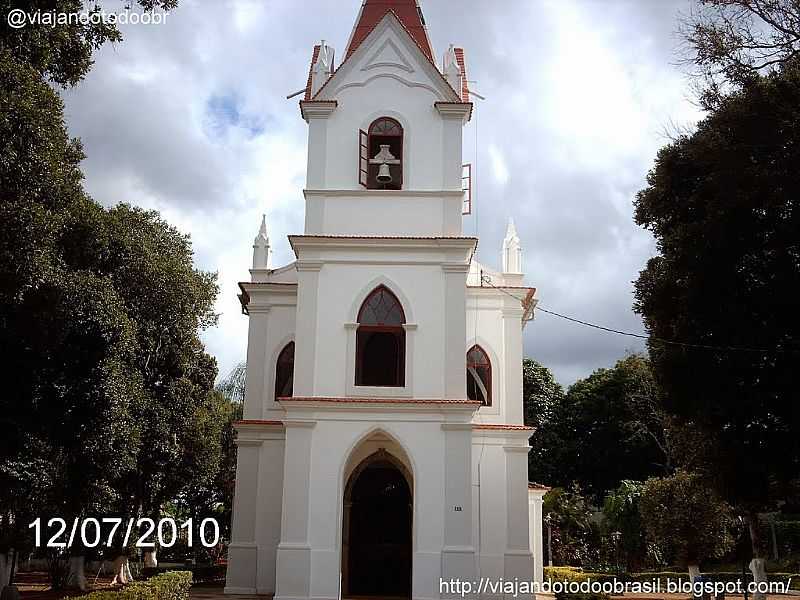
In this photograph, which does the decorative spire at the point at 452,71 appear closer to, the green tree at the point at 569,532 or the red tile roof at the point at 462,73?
the red tile roof at the point at 462,73

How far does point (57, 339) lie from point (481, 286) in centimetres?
1182

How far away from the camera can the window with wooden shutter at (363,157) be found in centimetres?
1977

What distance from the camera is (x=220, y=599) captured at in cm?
1959

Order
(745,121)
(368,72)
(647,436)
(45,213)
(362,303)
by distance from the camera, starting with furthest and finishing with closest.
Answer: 1. (647,436)
2. (368,72)
3. (362,303)
4. (745,121)
5. (45,213)

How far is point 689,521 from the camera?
20844 millimetres

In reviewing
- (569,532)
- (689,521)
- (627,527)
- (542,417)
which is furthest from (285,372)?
(542,417)

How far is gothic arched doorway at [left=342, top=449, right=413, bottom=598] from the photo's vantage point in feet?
65.7

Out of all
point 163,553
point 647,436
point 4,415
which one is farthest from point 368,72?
point 163,553

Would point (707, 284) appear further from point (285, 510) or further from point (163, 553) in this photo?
point (163, 553)

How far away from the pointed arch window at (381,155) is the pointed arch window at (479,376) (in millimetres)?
5045

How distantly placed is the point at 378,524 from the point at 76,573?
1133 centimetres

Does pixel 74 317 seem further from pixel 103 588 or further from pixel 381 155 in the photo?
pixel 103 588

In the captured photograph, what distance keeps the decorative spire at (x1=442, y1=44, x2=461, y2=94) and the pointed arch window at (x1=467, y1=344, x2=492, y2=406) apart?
683cm

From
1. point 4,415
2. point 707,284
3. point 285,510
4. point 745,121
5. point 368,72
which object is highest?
point 368,72
